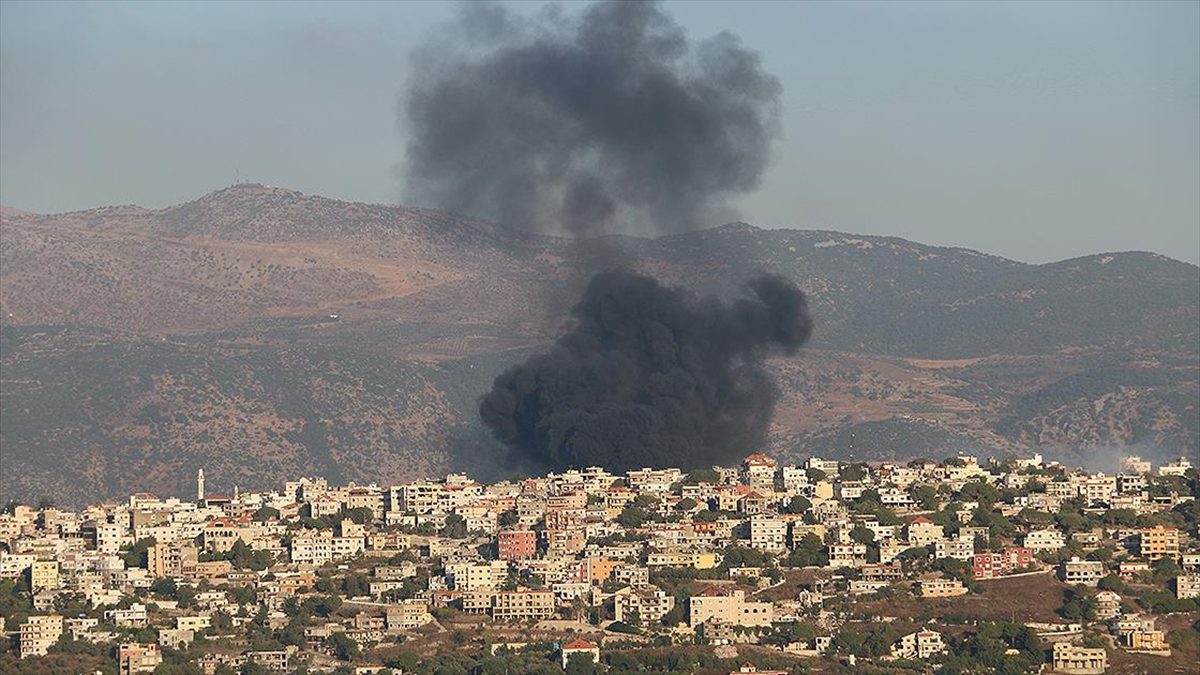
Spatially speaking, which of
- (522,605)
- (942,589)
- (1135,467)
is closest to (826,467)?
(1135,467)

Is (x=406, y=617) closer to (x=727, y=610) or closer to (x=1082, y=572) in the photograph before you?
(x=727, y=610)

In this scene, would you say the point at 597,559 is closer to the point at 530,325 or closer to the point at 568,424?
the point at 568,424

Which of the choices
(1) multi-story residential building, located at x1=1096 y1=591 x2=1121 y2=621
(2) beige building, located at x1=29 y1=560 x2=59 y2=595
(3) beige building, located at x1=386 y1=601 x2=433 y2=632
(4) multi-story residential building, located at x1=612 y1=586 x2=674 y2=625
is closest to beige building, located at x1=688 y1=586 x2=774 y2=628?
(4) multi-story residential building, located at x1=612 y1=586 x2=674 y2=625

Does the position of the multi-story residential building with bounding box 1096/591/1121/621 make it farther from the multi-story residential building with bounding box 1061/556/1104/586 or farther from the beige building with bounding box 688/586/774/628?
the beige building with bounding box 688/586/774/628

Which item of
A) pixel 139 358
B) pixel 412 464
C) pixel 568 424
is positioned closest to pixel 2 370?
pixel 139 358

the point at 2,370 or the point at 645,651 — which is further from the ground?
the point at 2,370

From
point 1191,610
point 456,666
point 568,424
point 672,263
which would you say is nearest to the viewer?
point 456,666

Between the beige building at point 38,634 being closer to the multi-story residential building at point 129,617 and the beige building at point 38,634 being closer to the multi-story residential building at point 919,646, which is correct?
the multi-story residential building at point 129,617
